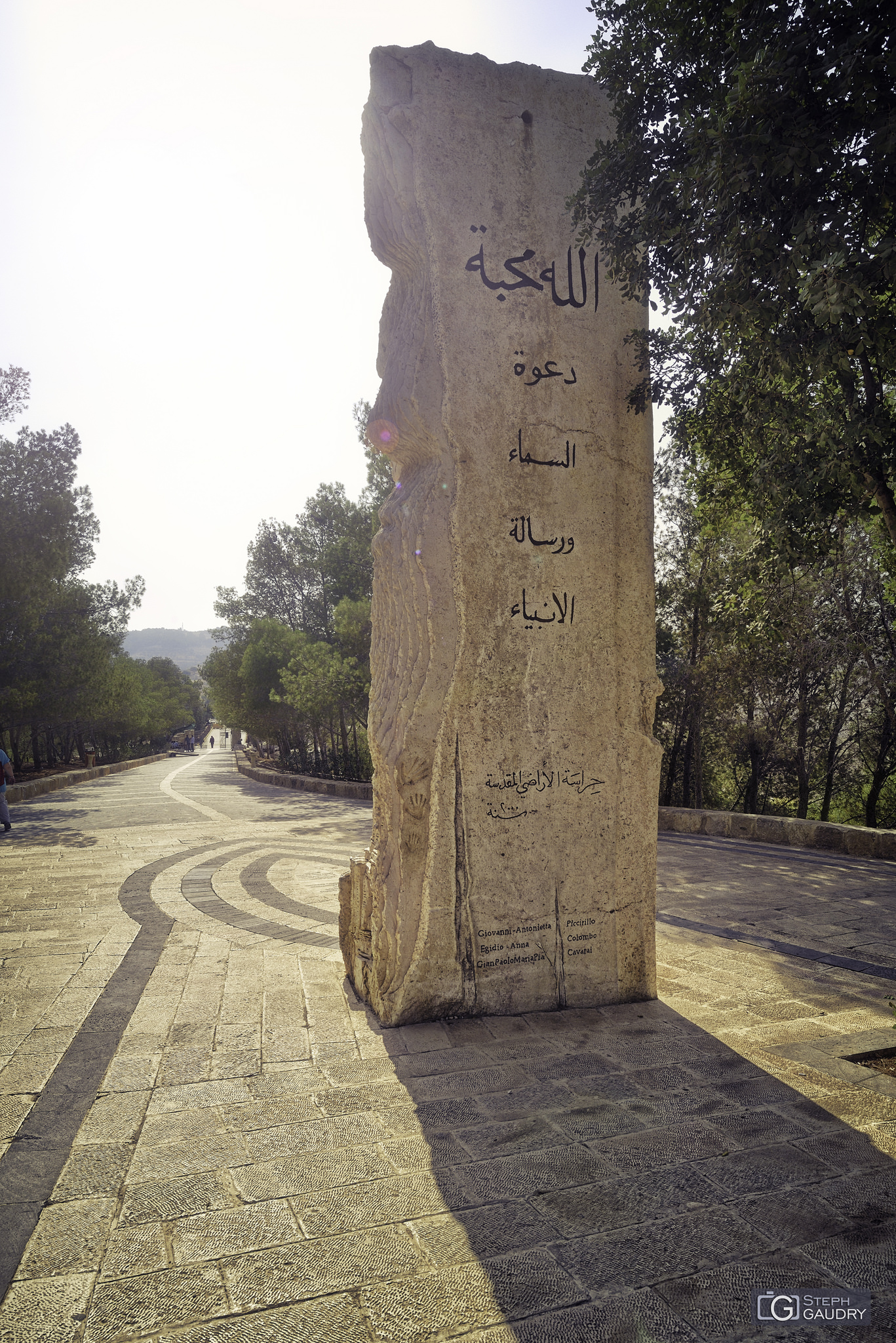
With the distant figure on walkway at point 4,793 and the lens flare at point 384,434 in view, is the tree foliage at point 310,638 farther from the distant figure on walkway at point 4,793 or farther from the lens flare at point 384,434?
the lens flare at point 384,434

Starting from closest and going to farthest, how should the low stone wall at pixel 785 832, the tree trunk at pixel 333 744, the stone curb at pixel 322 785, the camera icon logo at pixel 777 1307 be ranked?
the camera icon logo at pixel 777 1307
the low stone wall at pixel 785 832
the stone curb at pixel 322 785
the tree trunk at pixel 333 744

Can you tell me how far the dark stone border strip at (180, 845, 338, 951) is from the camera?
5508mm

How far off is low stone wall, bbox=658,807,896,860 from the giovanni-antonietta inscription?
17.5 ft

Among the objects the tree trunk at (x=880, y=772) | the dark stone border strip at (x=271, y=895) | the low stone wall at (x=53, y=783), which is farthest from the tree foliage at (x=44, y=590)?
the tree trunk at (x=880, y=772)

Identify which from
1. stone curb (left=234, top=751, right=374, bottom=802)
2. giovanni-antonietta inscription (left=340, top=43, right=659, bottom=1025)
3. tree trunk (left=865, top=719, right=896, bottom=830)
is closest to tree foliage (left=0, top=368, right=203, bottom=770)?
stone curb (left=234, top=751, right=374, bottom=802)

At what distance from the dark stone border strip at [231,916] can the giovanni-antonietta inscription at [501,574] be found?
1253 mm

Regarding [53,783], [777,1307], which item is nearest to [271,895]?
[777,1307]

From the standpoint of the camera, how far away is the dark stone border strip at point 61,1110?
2389 mm

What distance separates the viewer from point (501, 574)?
13.3 feet

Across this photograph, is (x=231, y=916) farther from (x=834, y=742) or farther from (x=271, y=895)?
(x=834, y=742)

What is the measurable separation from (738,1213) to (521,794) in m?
2.06

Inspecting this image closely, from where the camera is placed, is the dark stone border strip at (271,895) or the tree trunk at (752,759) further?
the tree trunk at (752,759)

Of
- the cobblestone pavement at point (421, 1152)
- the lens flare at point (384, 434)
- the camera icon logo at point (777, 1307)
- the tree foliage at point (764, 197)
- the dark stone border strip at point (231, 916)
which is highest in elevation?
the tree foliage at point (764, 197)

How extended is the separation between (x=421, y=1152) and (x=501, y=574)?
2.62 m
